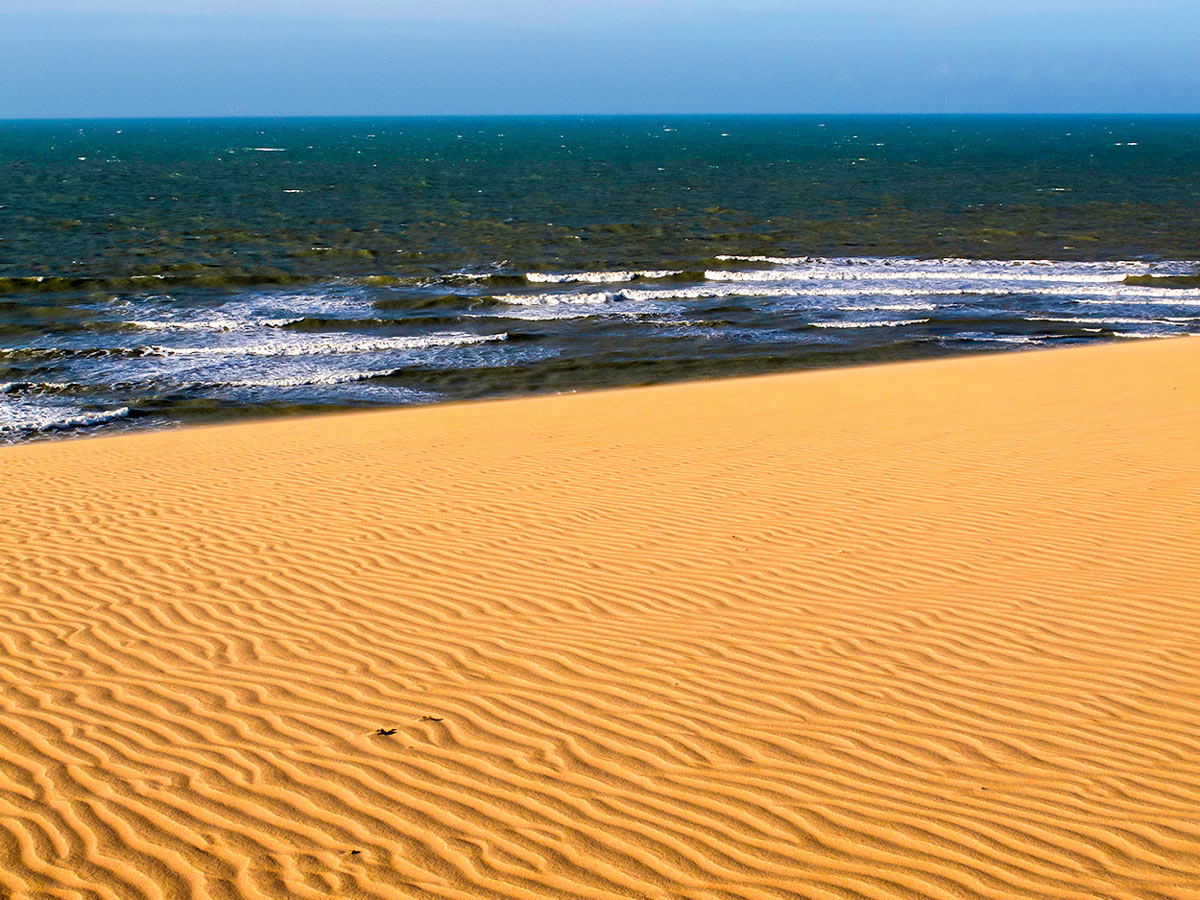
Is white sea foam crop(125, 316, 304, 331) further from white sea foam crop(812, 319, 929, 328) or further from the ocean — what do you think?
white sea foam crop(812, 319, 929, 328)

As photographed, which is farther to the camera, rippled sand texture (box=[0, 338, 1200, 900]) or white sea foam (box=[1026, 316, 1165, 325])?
white sea foam (box=[1026, 316, 1165, 325])

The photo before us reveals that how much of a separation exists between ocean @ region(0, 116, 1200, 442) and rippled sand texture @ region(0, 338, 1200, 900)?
8.10 m

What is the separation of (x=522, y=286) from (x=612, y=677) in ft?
77.9

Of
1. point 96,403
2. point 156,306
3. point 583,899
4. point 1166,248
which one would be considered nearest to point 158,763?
point 583,899

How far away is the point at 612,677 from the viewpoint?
253 inches

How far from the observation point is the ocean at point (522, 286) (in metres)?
20.5

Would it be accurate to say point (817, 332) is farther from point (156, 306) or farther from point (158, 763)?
point (158, 763)

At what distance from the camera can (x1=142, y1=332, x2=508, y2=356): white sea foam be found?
21906 mm

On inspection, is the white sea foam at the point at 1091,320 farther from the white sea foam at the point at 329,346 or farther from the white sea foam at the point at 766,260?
the white sea foam at the point at 329,346

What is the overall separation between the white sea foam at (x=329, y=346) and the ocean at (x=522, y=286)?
10cm

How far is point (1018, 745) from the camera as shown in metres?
5.54

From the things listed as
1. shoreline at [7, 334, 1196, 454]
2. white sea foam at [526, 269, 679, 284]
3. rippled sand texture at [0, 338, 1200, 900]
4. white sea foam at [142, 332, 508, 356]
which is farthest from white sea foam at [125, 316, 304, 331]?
rippled sand texture at [0, 338, 1200, 900]

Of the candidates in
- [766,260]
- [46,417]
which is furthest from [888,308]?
[46,417]

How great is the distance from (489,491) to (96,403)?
1017 centimetres
